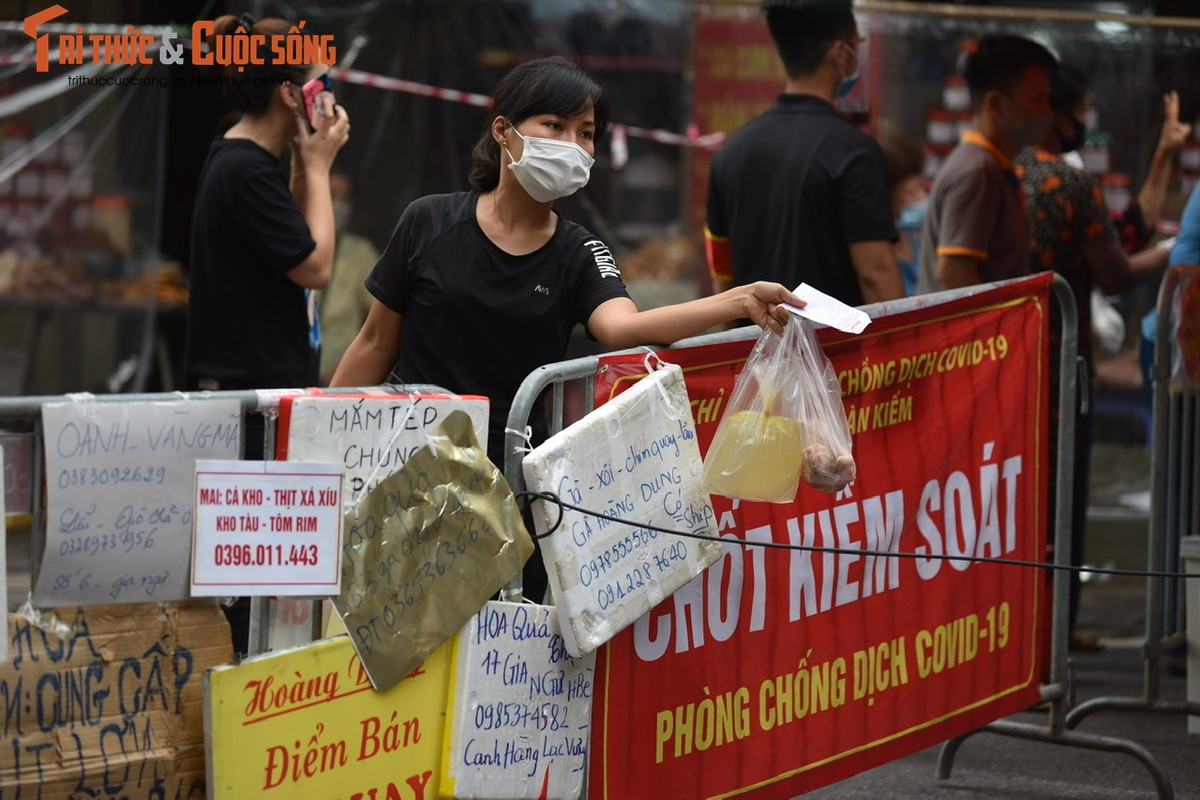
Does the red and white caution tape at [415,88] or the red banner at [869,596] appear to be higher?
the red and white caution tape at [415,88]

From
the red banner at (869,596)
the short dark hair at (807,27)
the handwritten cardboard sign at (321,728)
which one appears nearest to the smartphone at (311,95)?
the short dark hair at (807,27)

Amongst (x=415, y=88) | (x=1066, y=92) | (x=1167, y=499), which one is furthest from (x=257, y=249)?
(x=415, y=88)

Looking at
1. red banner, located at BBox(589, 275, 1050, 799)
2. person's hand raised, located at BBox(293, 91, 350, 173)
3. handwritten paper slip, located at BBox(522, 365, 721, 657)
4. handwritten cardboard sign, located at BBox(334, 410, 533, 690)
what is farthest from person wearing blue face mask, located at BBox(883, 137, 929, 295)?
handwritten cardboard sign, located at BBox(334, 410, 533, 690)

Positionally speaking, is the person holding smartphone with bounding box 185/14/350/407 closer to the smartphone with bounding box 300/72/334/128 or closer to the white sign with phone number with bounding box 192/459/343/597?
the smartphone with bounding box 300/72/334/128

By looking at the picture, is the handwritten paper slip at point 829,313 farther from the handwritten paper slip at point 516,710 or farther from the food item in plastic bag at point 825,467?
the handwritten paper slip at point 516,710

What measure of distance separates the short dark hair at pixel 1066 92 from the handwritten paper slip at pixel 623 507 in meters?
3.68

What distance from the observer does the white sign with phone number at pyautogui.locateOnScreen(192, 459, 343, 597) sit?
110 inches

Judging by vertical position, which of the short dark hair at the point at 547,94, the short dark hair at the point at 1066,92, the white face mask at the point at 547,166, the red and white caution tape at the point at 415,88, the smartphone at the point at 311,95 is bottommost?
the white face mask at the point at 547,166

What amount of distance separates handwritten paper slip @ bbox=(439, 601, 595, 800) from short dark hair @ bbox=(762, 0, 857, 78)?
8.96 feet

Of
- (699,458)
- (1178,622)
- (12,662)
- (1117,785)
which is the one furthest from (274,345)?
(1178,622)

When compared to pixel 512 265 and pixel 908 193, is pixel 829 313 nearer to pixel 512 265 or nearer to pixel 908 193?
pixel 512 265

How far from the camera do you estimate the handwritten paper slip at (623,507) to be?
3.16m

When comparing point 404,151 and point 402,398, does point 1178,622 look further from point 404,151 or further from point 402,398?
point 404,151

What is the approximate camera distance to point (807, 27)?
535cm
